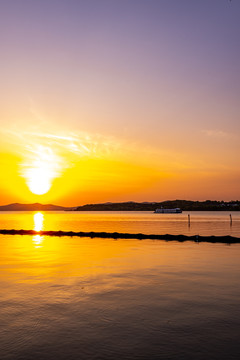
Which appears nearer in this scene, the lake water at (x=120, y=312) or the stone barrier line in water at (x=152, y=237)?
the lake water at (x=120, y=312)

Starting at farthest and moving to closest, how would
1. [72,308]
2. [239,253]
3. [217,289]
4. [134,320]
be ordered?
[239,253] → [217,289] → [72,308] → [134,320]

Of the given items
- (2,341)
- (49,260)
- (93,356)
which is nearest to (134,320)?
(93,356)

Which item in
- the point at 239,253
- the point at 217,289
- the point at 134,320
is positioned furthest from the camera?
the point at 239,253

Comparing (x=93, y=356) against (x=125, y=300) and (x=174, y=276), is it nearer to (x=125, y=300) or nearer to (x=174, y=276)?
(x=125, y=300)

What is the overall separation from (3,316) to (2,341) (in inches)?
116

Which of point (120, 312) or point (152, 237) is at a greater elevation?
point (152, 237)

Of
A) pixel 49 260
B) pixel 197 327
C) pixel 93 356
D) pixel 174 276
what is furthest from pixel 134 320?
pixel 49 260

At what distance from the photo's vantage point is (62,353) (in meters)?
10.6

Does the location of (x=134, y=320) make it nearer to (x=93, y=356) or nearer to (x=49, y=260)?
(x=93, y=356)

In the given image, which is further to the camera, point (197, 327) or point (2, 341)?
point (197, 327)

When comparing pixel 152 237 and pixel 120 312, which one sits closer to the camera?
pixel 120 312

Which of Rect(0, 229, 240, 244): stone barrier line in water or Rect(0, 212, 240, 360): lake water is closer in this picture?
Rect(0, 212, 240, 360): lake water

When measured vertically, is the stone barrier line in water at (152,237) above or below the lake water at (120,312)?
above

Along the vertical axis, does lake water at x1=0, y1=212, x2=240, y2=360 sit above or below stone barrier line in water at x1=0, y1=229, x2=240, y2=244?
below
